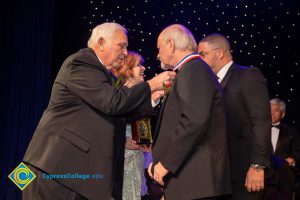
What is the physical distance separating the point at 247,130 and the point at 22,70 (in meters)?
2.96

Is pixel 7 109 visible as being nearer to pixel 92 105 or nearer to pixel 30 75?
pixel 30 75

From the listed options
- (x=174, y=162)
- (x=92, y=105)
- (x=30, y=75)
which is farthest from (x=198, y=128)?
(x=30, y=75)

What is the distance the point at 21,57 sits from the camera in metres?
5.25

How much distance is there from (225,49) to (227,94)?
1.77 ft

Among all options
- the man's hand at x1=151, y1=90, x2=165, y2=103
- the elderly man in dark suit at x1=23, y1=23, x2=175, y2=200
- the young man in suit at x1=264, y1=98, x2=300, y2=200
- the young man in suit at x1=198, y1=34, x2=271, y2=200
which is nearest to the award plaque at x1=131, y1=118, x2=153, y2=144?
the man's hand at x1=151, y1=90, x2=165, y2=103

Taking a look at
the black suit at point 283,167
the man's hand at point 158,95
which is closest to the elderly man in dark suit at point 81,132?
the man's hand at point 158,95

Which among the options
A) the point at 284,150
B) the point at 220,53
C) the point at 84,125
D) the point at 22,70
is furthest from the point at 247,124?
the point at 22,70

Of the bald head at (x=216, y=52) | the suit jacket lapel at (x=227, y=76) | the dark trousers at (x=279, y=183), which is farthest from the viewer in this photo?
the dark trousers at (x=279, y=183)

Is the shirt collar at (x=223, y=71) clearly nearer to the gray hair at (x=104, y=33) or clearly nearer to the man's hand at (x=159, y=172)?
the gray hair at (x=104, y=33)

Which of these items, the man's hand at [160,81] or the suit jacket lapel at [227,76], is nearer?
the man's hand at [160,81]

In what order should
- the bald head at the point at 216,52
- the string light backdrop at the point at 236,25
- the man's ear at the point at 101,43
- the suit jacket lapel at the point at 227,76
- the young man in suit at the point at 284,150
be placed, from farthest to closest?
the string light backdrop at the point at 236,25 < the young man in suit at the point at 284,150 < the bald head at the point at 216,52 < the suit jacket lapel at the point at 227,76 < the man's ear at the point at 101,43

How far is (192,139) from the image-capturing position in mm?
2506

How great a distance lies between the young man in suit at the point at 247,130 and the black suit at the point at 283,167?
3.12 ft

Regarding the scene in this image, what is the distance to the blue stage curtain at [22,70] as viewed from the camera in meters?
5.18
